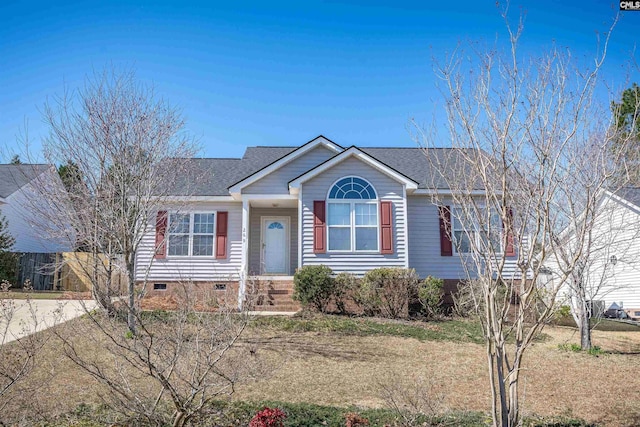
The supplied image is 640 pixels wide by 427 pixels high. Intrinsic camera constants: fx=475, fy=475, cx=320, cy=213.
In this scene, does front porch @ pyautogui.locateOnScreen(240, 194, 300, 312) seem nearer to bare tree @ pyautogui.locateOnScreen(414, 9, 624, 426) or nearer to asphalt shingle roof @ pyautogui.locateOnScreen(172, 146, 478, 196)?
asphalt shingle roof @ pyautogui.locateOnScreen(172, 146, 478, 196)

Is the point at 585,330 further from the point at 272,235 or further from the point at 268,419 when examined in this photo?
the point at 272,235

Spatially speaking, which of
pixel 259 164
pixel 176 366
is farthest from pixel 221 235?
pixel 176 366

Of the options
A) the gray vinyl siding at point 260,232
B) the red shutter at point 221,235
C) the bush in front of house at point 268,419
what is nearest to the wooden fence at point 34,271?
the red shutter at point 221,235

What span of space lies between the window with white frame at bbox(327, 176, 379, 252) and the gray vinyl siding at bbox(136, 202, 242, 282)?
134 inches

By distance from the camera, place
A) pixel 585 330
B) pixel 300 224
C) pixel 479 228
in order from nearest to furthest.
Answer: pixel 479 228, pixel 585 330, pixel 300 224

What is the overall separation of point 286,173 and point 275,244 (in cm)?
258

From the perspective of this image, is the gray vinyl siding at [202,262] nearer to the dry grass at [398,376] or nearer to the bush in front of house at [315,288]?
the bush in front of house at [315,288]

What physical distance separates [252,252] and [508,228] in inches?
500

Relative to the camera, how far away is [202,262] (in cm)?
1554

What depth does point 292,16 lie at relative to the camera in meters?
9.98

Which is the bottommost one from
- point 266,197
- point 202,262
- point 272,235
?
point 202,262

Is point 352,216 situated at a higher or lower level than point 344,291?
higher

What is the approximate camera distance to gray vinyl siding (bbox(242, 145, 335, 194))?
49.5ft

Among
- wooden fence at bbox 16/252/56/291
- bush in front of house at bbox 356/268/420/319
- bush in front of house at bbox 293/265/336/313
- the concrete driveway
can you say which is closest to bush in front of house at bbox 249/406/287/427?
the concrete driveway
